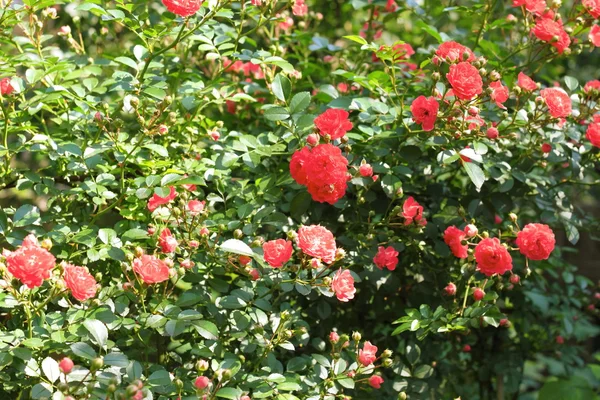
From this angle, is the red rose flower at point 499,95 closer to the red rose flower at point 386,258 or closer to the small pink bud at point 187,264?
the red rose flower at point 386,258

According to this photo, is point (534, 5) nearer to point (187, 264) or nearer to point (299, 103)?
point (299, 103)

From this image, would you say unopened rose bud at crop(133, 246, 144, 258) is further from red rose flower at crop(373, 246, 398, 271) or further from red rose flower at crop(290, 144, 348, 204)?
red rose flower at crop(373, 246, 398, 271)

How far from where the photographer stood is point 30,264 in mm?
1416

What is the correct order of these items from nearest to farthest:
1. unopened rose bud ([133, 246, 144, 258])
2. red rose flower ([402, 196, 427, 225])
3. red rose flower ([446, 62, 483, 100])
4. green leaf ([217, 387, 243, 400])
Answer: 1. green leaf ([217, 387, 243, 400])
2. unopened rose bud ([133, 246, 144, 258])
3. red rose flower ([446, 62, 483, 100])
4. red rose flower ([402, 196, 427, 225])

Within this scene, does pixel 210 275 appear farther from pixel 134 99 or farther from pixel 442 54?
pixel 442 54

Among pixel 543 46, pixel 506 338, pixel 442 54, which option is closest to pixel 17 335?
pixel 442 54

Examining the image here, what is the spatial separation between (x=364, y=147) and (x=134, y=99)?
64 cm

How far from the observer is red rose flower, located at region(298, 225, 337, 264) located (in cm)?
158

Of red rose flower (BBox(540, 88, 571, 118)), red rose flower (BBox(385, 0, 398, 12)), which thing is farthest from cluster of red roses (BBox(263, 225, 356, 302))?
red rose flower (BBox(385, 0, 398, 12))

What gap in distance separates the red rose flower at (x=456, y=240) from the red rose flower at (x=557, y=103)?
0.38 metres

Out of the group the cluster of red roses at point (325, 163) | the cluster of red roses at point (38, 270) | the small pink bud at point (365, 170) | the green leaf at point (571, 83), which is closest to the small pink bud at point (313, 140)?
the cluster of red roses at point (325, 163)

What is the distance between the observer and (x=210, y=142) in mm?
2172

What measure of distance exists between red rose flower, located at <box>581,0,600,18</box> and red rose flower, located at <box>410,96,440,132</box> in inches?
24.0

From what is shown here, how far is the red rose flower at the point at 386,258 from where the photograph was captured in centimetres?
192
